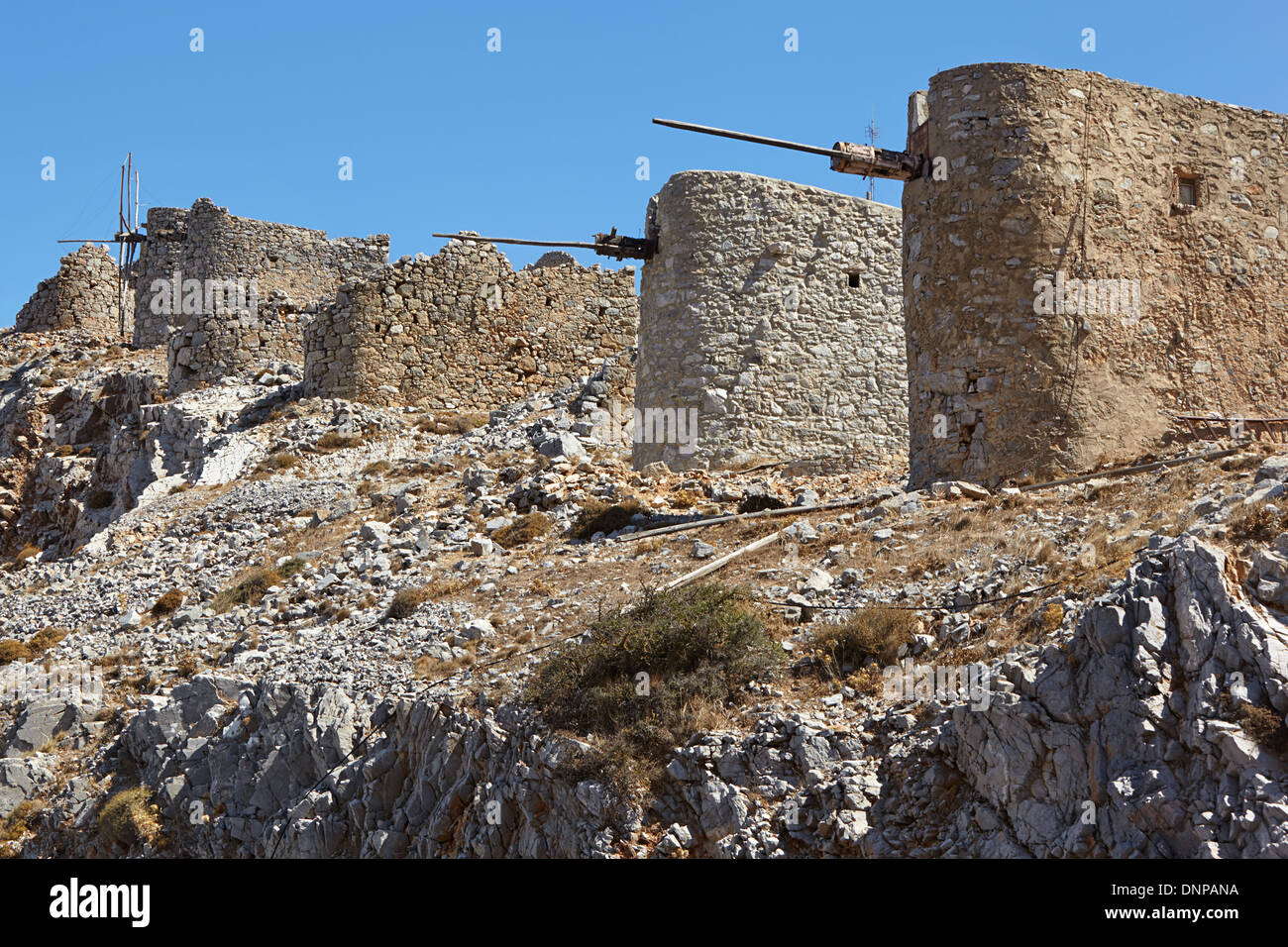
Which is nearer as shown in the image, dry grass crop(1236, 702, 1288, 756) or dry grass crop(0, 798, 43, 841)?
dry grass crop(1236, 702, 1288, 756)

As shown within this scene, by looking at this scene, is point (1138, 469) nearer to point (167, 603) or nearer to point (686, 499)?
point (686, 499)

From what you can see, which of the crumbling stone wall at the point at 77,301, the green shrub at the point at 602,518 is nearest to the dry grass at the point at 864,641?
the green shrub at the point at 602,518

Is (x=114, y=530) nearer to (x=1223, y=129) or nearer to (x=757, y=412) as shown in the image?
(x=757, y=412)

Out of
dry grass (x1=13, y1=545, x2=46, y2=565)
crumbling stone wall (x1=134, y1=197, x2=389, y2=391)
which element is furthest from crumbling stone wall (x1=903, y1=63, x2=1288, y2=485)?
crumbling stone wall (x1=134, y1=197, x2=389, y2=391)

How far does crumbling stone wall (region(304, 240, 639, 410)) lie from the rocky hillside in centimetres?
448

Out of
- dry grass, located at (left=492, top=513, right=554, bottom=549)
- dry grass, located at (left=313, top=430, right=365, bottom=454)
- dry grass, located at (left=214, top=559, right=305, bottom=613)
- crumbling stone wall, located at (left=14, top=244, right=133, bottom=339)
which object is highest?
crumbling stone wall, located at (left=14, top=244, right=133, bottom=339)

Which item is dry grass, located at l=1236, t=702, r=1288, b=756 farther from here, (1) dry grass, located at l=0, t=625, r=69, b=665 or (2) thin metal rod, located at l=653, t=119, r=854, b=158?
(1) dry grass, located at l=0, t=625, r=69, b=665

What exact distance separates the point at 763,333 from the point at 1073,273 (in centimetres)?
547

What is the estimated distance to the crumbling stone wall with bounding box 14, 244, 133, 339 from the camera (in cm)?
3125

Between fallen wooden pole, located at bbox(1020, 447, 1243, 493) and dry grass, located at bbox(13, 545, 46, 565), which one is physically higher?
fallen wooden pole, located at bbox(1020, 447, 1243, 493)

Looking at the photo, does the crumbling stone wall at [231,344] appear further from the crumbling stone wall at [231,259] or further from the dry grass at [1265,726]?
the dry grass at [1265,726]

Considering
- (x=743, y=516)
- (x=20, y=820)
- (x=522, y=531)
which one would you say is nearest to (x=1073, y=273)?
(x=743, y=516)

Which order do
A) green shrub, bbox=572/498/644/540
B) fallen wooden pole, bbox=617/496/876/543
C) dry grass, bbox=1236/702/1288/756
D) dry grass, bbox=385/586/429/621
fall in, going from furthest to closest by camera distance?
1. green shrub, bbox=572/498/644/540
2. fallen wooden pole, bbox=617/496/876/543
3. dry grass, bbox=385/586/429/621
4. dry grass, bbox=1236/702/1288/756
